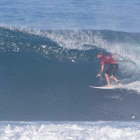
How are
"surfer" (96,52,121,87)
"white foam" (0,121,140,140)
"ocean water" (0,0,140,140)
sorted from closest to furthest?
"white foam" (0,121,140,140) < "ocean water" (0,0,140,140) < "surfer" (96,52,121,87)

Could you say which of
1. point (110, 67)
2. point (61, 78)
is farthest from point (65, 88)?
point (110, 67)

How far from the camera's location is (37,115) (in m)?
9.57

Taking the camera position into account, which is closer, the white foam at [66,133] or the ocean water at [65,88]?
the white foam at [66,133]

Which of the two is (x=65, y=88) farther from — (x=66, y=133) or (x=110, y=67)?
(x=66, y=133)

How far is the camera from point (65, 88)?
10.8 metres

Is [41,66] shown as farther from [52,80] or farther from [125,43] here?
[125,43]

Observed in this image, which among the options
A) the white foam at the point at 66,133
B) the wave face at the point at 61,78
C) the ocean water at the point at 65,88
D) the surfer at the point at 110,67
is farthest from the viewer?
the surfer at the point at 110,67

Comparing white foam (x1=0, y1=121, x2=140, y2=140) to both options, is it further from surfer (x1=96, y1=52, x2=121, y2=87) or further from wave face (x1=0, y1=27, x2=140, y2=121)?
surfer (x1=96, y1=52, x2=121, y2=87)

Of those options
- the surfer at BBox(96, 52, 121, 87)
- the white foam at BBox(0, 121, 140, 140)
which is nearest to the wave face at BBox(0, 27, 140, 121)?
the surfer at BBox(96, 52, 121, 87)

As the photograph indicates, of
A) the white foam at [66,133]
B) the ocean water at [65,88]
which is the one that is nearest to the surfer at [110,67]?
the ocean water at [65,88]

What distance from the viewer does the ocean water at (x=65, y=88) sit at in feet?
22.7

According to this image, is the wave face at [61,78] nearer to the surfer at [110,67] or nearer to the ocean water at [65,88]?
the ocean water at [65,88]

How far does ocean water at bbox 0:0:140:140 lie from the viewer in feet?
22.7

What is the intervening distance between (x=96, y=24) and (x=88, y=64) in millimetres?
8923
